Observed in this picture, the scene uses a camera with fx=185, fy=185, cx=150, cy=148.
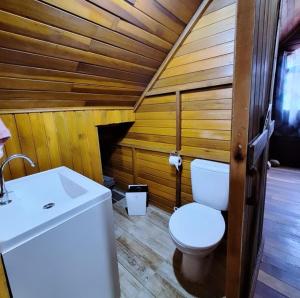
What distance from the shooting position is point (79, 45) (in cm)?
122

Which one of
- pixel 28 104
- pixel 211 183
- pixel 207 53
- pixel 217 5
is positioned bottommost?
pixel 211 183

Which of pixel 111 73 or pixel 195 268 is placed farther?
pixel 111 73

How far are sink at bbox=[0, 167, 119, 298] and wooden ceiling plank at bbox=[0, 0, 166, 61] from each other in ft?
3.08

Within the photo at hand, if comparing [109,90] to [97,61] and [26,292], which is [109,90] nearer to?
[97,61]

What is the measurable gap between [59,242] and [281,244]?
1.85m

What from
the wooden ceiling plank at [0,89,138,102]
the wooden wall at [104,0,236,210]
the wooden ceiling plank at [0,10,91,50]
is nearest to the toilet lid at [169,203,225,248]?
the wooden wall at [104,0,236,210]

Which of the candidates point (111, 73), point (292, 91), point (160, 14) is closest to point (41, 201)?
point (111, 73)

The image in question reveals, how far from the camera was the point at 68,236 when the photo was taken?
2.84 ft

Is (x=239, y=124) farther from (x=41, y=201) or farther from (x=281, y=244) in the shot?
(x=281, y=244)

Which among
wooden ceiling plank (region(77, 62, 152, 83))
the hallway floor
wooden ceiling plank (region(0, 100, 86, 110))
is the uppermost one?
wooden ceiling plank (region(77, 62, 152, 83))

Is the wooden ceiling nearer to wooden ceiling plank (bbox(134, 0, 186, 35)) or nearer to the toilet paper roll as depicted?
wooden ceiling plank (bbox(134, 0, 186, 35))

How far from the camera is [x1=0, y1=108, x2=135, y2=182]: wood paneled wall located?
4.64 ft

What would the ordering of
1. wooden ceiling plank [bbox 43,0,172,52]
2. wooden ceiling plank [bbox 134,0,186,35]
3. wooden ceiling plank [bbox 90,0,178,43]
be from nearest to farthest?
wooden ceiling plank [bbox 43,0,172,52]
wooden ceiling plank [bbox 90,0,178,43]
wooden ceiling plank [bbox 134,0,186,35]

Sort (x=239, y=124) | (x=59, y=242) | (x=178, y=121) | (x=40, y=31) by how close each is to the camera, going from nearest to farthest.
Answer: (x=239, y=124), (x=59, y=242), (x=40, y=31), (x=178, y=121)
